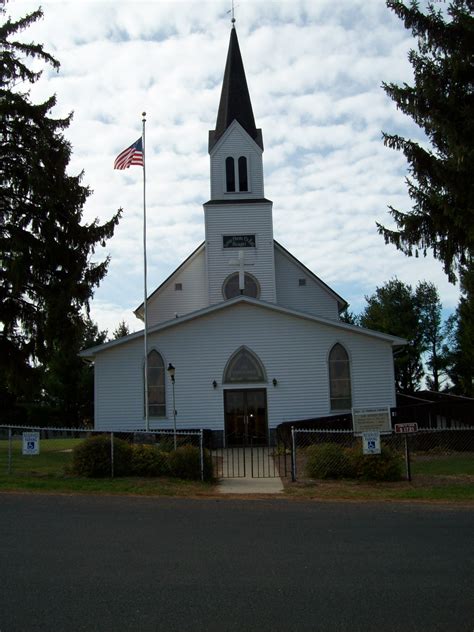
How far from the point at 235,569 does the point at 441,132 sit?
11.3m

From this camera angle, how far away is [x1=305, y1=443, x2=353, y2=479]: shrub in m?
15.4

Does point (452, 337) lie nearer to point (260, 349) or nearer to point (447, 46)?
point (260, 349)

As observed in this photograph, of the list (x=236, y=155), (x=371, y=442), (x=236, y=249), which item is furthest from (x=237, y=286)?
(x=371, y=442)

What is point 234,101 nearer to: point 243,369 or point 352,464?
point 243,369

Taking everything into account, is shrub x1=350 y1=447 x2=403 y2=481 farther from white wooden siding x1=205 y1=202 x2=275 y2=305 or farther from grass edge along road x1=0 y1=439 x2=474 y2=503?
white wooden siding x1=205 y1=202 x2=275 y2=305

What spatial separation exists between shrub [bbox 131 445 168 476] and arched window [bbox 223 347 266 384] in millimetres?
11292

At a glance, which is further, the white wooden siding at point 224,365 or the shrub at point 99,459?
the white wooden siding at point 224,365

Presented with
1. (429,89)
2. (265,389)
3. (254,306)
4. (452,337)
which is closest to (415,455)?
(265,389)

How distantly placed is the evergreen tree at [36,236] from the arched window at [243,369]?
21.6 ft

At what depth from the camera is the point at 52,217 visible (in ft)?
74.7

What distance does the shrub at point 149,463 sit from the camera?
15452 millimetres

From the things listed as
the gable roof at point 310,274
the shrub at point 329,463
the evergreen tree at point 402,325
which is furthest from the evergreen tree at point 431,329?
the shrub at point 329,463

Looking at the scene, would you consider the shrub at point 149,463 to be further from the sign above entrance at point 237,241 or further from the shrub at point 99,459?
the sign above entrance at point 237,241

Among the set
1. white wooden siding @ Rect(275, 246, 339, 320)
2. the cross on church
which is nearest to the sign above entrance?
the cross on church
